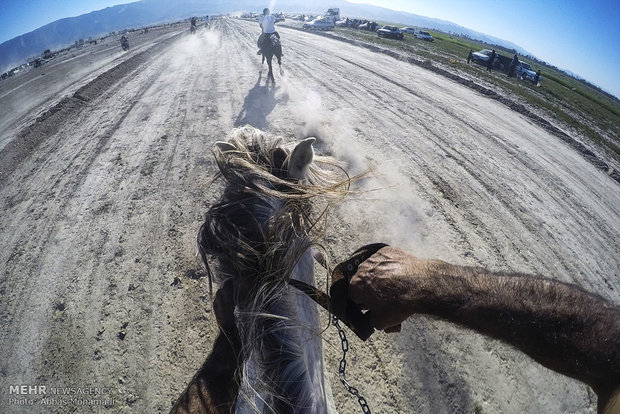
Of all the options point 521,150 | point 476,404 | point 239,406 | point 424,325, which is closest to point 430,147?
point 521,150

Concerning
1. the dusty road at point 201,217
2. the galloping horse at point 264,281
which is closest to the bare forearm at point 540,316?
the galloping horse at point 264,281

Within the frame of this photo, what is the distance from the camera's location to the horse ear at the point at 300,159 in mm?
1520

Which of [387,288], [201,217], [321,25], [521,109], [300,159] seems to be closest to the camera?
[387,288]

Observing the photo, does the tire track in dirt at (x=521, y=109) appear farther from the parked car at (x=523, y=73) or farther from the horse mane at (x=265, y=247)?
the parked car at (x=523, y=73)

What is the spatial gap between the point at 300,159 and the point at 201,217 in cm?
361

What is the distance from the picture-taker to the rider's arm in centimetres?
122

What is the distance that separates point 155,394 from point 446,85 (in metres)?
13.6

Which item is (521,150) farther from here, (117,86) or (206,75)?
(117,86)

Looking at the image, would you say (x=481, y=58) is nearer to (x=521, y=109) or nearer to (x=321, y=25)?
(x=521, y=109)

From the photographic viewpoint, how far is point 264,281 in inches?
54.4

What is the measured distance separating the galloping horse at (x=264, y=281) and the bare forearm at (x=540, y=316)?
57 centimetres

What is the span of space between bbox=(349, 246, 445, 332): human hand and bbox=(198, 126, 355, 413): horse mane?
12.6 inches

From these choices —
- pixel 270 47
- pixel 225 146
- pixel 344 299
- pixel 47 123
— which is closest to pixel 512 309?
pixel 344 299

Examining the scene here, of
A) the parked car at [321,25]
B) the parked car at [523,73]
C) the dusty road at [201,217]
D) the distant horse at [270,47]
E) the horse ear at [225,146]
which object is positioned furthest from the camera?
the parked car at [321,25]
